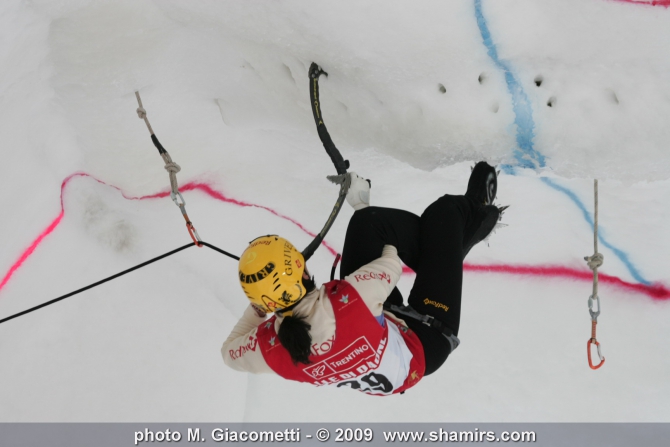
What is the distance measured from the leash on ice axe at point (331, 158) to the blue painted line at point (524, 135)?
0.46 meters

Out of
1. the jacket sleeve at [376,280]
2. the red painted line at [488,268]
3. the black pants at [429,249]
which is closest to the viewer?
the jacket sleeve at [376,280]

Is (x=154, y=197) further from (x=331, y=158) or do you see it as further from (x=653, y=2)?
(x=653, y=2)

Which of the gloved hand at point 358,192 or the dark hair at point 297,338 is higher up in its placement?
the gloved hand at point 358,192

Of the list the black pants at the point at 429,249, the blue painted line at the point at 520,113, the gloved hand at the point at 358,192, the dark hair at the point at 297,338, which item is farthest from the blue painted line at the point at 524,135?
the dark hair at the point at 297,338

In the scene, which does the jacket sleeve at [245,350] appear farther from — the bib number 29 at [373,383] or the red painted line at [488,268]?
the red painted line at [488,268]

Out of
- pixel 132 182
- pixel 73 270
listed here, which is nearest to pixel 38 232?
pixel 73 270

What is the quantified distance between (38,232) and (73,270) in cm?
17

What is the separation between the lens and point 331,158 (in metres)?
1.44

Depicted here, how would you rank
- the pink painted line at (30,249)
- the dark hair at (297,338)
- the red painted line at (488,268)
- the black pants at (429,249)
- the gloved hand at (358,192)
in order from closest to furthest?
1. the dark hair at (297,338)
2. the black pants at (429,249)
3. the gloved hand at (358,192)
4. the red painted line at (488,268)
5. the pink painted line at (30,249)

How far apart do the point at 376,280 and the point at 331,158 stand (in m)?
0.46

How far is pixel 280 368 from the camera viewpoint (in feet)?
3.57

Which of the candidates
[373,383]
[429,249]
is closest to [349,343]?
[373,383]

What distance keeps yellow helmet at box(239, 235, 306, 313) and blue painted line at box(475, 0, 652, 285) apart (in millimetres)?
733

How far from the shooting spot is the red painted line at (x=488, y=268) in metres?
1.53
